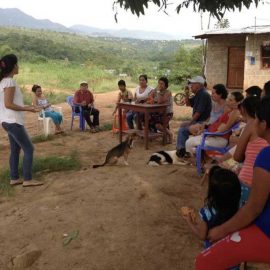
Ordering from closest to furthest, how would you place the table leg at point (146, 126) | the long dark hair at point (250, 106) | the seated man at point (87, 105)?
the long dark hair at point (250, 106) → the table leg at point (146, 126) → the seated man at point (87, 105)

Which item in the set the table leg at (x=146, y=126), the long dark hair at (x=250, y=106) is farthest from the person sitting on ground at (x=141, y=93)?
the long dark hair at (x=250, y=106)

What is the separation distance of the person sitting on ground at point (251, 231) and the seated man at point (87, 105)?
281 inches

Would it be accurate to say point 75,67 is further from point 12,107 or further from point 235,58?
point 12,107

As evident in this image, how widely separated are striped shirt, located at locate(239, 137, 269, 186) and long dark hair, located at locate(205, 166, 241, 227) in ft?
2.54

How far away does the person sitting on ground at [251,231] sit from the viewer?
2.09m

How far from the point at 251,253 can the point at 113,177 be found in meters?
3.37

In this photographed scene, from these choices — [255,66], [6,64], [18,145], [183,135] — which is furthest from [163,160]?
[255,66]

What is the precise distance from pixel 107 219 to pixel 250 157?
158cm

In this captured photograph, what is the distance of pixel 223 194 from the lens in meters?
2.40

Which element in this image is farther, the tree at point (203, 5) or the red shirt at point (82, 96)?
the red shirt at point (82, 96)

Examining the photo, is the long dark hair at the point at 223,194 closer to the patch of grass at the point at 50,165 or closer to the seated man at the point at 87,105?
the patch of grass at the point at 50,165

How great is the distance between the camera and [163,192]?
15.6ft

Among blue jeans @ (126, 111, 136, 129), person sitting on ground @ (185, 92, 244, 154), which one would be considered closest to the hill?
blue jeans @ (126, 111, 136, 129)

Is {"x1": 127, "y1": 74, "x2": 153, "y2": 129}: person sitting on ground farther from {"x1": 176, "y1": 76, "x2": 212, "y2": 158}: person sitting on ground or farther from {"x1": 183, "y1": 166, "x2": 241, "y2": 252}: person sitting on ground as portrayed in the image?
{"x1": 183, "y1": 166, "x2": 241, "y2": 252}: person sitting on ground
